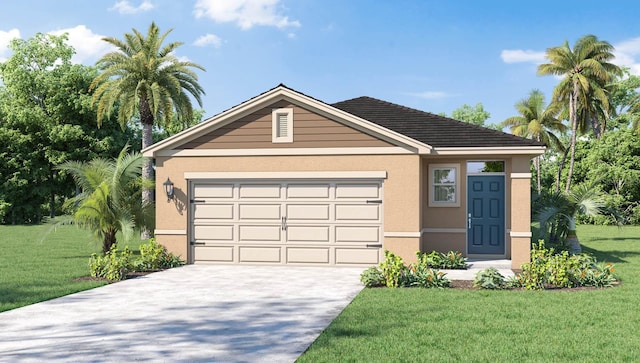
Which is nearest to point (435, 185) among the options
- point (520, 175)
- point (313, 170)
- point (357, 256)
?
point (520, 175)

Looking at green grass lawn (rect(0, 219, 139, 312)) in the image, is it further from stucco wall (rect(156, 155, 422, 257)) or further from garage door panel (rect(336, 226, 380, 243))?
garage door panel (rect(336, 226, 380, 243))

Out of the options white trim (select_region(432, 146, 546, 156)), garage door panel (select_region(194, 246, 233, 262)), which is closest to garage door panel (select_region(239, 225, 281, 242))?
garage door panel (select_region(194, 246, 233, 262))

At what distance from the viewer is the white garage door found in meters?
15.2

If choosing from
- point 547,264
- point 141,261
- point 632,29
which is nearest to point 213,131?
point 141,261

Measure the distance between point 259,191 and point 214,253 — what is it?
2.03m

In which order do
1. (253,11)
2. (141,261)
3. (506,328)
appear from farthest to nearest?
1. (253,11)
2. (141,261)
3. (506,328)

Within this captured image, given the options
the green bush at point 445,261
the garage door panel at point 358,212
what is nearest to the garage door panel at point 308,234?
the garage door panel at point 358,212

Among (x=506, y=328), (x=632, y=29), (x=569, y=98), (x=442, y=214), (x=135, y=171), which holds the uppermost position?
(x=632, y=29)

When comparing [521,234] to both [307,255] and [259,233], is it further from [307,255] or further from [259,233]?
[259,233]

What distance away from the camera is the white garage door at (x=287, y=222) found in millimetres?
15234

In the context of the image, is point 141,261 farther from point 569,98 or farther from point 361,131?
point 569,98

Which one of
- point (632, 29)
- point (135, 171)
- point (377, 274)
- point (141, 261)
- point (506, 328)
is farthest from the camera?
point (632, 29)

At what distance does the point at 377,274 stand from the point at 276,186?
15.1 ft

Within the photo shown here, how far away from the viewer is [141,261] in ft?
48.0
